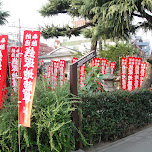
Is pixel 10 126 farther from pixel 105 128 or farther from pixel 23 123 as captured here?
pixel 105 128

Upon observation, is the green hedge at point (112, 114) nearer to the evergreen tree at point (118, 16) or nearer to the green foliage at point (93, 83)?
the green foliage at point (93, 83)

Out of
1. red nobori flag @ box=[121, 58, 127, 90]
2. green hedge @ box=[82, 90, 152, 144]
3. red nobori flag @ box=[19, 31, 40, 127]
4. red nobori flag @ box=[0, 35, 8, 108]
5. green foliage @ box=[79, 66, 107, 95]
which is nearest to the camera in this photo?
red nobori flag @ box=[19, 31, 40, 127]

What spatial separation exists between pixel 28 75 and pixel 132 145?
3171 mm

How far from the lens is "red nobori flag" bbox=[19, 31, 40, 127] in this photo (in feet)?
11.3

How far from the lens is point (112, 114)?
4855mm

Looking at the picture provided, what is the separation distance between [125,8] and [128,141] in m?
4.48

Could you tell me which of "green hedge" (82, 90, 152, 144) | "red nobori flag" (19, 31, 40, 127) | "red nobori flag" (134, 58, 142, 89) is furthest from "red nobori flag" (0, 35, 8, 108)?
"red nobori flag" (134, 58, 142, 89)

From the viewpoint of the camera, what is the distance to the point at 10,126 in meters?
3.60

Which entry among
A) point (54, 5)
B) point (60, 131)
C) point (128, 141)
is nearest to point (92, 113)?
point (60, 131)

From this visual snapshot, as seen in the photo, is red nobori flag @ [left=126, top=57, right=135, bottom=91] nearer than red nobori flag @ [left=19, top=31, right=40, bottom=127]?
No

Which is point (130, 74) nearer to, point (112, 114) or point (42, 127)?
point (112, 114)

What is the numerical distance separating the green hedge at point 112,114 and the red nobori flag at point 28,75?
1.35m

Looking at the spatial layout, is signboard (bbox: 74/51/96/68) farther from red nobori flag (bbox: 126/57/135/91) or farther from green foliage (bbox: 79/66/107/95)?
red nobori flag (bbox: 126/57/135/91)

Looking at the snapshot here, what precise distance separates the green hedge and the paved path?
199mm
